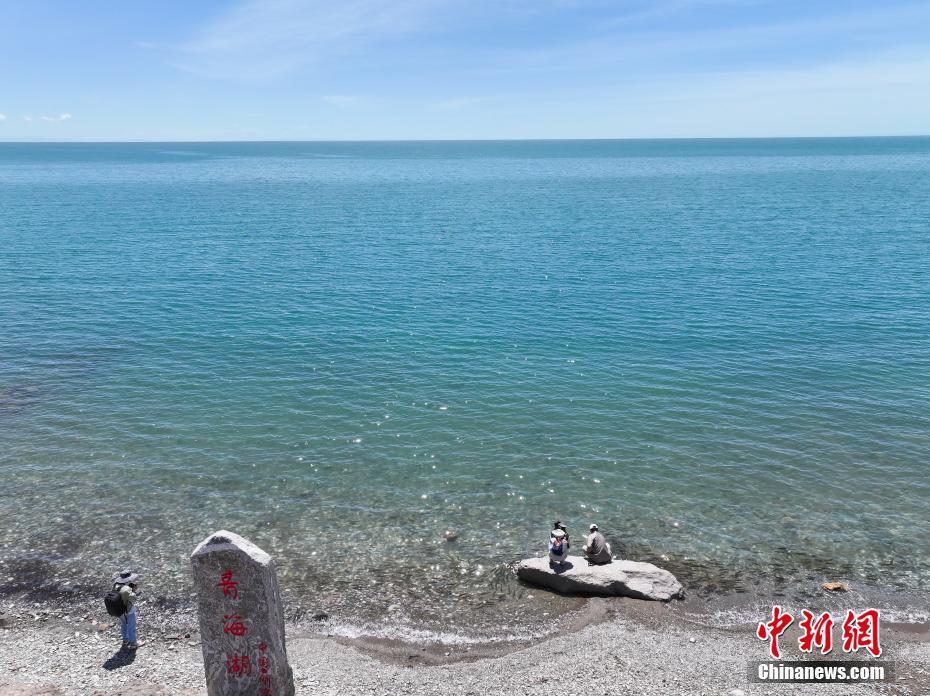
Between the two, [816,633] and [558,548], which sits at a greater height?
[558,548]

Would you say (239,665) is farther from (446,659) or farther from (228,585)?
(446,659)

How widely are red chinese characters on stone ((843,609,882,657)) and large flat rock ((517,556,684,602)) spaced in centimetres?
529

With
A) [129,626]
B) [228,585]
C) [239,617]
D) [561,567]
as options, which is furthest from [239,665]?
[561,567]

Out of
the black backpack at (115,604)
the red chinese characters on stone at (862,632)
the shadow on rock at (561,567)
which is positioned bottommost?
the red chinese characters on stone at (862,632)

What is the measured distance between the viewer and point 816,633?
22.5 meters

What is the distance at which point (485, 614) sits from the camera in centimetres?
2433

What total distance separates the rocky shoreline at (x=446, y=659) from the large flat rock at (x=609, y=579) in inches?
22.6

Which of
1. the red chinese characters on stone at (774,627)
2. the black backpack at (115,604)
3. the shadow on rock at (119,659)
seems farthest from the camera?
the red chinese characters on stone at (774,627)

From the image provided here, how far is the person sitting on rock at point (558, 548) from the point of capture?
2541cm

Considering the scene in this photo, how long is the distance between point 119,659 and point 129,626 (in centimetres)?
97

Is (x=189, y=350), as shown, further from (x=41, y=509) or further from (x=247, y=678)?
(x=247, y=678)

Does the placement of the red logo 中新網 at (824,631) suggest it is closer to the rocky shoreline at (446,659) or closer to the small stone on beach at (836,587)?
the rocky shoreline at (446,659)

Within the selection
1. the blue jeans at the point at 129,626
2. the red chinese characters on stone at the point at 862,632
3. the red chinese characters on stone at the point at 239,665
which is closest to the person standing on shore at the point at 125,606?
the blue jeans at the point at 129,626

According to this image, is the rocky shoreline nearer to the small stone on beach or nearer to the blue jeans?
the blue jeans
